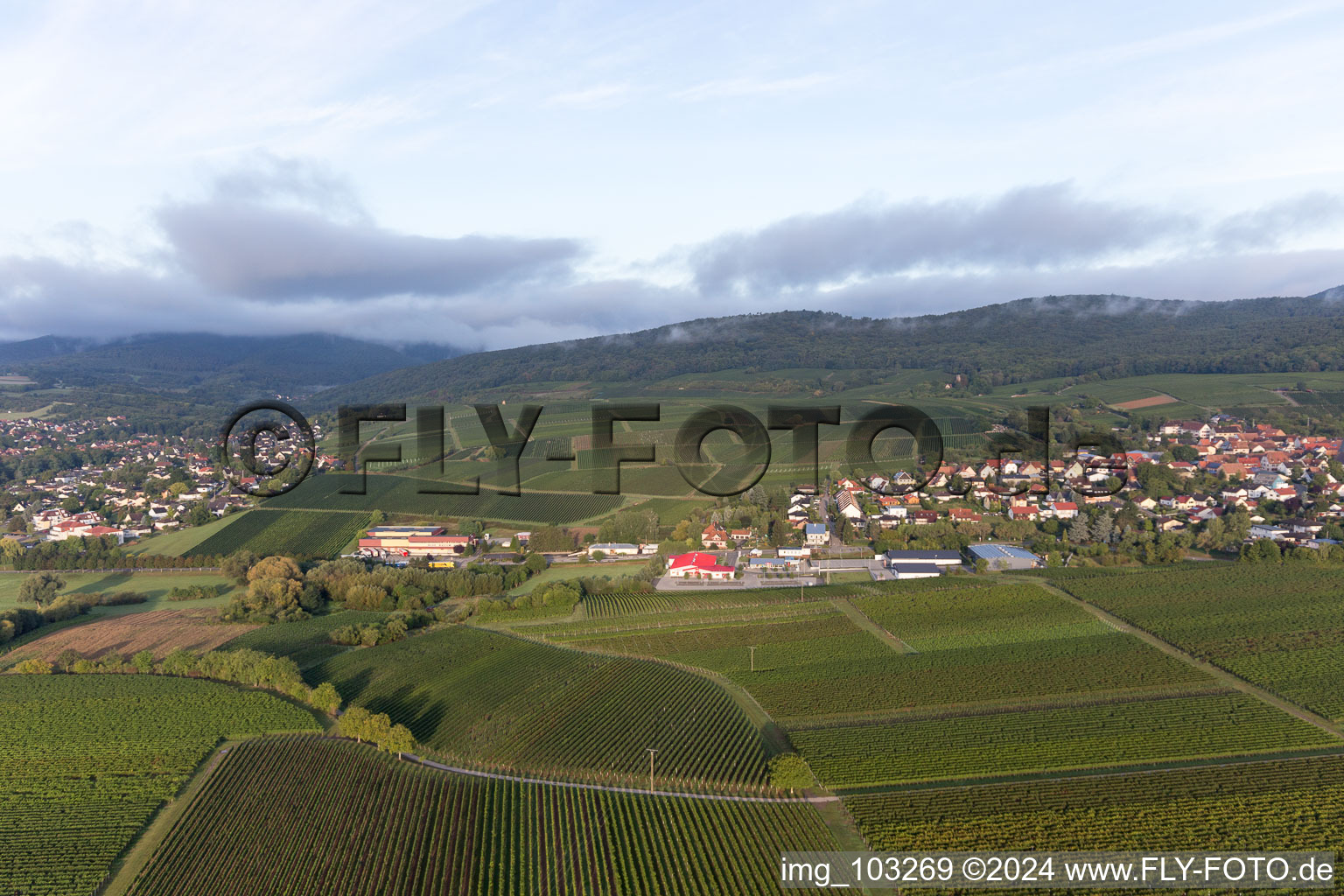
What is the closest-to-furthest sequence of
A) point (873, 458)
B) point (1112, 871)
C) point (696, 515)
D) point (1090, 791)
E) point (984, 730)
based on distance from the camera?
point (1112, 871)
point (1090, 791)
point (984, 730)
point (696, 515)
point (873, 458)

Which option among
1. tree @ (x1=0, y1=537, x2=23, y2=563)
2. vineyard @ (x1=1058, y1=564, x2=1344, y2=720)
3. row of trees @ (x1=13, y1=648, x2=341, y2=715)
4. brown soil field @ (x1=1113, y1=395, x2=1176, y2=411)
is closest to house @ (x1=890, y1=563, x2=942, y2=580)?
vineyard @ (x1=1058, y1=564, x2=1344, y2=720)

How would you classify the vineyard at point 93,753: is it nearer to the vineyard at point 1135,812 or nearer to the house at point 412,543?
the house at point 412,543

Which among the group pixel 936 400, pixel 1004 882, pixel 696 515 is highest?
pixel 936 400

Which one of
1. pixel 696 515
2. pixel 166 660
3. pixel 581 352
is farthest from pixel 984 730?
pixel 581 352

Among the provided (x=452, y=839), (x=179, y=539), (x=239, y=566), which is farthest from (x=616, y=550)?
(x=179, y=539)

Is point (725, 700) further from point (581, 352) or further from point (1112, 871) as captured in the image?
point (581, 352)

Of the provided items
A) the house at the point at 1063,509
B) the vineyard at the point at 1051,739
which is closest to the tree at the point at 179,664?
the vineyard at the point at 1051,739

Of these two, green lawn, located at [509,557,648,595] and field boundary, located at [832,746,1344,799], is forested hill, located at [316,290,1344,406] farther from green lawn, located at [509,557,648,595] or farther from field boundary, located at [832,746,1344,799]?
field boundary, located at [832,746,1344,799]
